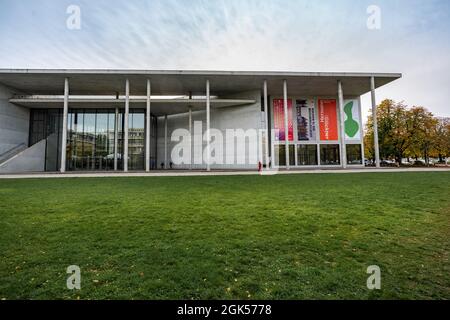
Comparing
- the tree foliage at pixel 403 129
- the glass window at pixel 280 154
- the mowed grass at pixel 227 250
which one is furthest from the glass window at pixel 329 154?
the mowed grass at pixel 227 250

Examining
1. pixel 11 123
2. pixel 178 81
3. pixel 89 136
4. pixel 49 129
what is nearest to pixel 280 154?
pixel 178 81

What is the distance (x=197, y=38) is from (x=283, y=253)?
1890 cm

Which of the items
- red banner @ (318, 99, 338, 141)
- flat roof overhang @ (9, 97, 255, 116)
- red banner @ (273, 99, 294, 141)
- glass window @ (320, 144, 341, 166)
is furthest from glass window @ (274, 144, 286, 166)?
flat roof overhang @ (9, 97, 255, 116)

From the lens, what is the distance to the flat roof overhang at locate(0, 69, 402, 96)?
27.2m

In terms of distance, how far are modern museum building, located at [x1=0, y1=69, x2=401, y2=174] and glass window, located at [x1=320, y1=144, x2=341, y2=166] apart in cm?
15

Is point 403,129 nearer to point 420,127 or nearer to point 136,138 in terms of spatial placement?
point 420,127

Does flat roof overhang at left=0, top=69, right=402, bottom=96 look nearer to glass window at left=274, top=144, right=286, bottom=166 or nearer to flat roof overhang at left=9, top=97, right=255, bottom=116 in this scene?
flat roof overhang at left=9, top=97, right=255, bottom=116

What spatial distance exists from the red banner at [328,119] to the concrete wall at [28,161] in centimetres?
3911

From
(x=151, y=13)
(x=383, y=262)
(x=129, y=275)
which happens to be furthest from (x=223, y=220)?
(x=151, y=13)

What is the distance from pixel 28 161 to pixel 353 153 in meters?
43.8

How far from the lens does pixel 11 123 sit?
30.2 m

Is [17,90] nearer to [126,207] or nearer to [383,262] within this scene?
[126,207]

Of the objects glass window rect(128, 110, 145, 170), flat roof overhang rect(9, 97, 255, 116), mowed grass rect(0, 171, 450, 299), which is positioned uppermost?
flat roof overhang rect(9, 97, 255, 116)

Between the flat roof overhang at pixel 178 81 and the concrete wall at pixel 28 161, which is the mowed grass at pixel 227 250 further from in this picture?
the concrete wall at pixel 28 161
